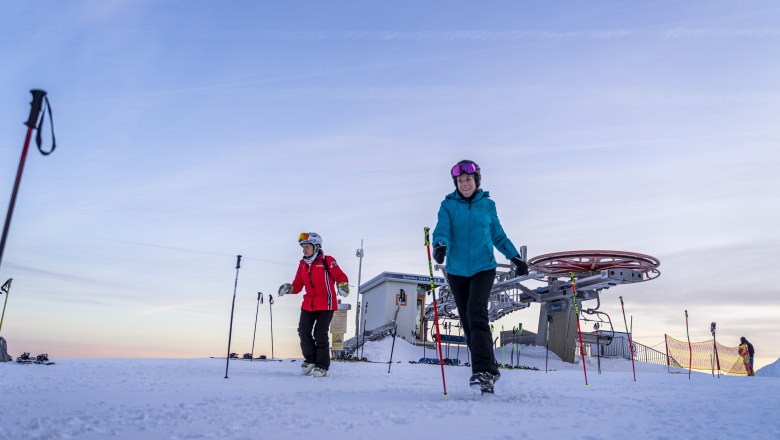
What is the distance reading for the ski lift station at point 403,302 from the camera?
1249 inches

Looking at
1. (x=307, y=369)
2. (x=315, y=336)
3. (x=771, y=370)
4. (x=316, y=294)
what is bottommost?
(x=307, y=369)

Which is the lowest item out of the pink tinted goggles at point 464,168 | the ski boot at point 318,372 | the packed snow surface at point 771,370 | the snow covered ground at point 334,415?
the snow covered ground at point 334,415

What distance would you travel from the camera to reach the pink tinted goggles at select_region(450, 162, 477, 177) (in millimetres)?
5180

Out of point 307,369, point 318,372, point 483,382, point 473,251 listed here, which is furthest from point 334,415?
point 307,369

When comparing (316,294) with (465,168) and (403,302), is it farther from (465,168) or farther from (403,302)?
(403,302)

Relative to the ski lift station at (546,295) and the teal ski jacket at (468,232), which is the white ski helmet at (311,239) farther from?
the ski lift station at (546,295)

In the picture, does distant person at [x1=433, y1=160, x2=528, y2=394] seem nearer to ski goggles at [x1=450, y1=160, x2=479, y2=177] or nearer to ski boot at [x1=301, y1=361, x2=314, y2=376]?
ski goggles at [x1=450, y1=160, x2=479, y2=177]

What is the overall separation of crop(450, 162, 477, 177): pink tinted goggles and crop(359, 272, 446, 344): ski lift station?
26.4m

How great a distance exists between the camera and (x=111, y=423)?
2607 millimetres

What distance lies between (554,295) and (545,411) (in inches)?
796

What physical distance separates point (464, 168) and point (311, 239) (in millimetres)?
3276

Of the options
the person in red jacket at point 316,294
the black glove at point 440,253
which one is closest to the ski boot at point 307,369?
the person in red jacket at point 316,294

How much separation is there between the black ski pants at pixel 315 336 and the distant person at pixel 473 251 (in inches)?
107

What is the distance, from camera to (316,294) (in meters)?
7.46
